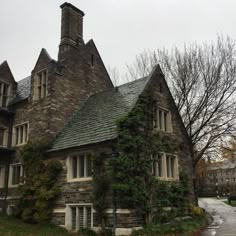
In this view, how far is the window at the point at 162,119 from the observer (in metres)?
17.8

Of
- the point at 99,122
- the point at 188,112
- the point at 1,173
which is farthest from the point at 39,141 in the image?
the point at 188,112

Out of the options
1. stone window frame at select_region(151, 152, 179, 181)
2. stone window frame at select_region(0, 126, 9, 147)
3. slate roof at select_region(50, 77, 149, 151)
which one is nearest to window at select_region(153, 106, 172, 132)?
stone window frame at select_region(151, 152, 179, 181)

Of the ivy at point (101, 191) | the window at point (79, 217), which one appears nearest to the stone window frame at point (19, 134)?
the window at point (79, 217)

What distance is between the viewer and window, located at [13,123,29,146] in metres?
20.6

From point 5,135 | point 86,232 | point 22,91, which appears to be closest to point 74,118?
point 5,135

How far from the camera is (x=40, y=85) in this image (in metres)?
20.7

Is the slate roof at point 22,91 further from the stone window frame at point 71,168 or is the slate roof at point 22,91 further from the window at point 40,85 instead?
the stone window frame at point 71,168

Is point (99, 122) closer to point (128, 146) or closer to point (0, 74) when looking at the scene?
point (128, 146)

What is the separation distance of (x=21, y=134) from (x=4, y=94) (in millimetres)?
3831

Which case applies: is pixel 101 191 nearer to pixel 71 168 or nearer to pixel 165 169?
pixel 71 168

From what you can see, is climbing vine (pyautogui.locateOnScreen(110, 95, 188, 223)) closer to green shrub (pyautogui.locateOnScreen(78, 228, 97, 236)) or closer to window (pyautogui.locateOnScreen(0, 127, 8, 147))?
green shrub (pyautogui.locateOnScreen(78, 228, 97, 236))

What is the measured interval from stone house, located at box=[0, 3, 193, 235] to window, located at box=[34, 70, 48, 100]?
0.22 feet

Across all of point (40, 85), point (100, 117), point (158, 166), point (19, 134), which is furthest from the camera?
point (19, 134)

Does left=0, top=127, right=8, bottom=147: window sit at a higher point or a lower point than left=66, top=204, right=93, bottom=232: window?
higher
